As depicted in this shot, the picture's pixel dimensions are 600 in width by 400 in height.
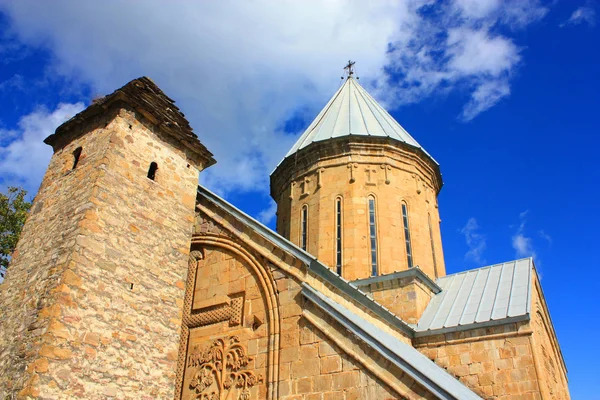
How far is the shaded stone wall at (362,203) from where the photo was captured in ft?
38.9

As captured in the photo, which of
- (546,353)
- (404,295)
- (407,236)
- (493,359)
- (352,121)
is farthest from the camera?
(352,121)

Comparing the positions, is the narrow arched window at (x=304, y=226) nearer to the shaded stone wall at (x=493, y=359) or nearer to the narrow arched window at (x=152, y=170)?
the shaded stone wall at (x=493, y=359)

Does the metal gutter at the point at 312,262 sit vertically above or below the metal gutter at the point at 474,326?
above

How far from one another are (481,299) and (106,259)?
6913 mm

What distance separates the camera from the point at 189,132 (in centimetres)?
884

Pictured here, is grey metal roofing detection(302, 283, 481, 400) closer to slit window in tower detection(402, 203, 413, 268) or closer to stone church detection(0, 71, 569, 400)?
stone church detection(0, 71, 569, 400)

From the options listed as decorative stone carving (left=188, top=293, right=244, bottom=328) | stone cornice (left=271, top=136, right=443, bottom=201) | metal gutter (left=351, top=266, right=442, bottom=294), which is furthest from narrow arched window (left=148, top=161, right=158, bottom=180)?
stone cornice (left=271, top=136, right=443, bottom=201)

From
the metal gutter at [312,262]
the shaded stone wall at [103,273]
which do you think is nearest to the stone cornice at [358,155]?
the metal gutter at [312,262]

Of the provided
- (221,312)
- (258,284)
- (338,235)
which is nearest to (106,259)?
(221,312)

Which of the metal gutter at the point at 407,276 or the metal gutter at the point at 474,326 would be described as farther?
the metal gutter at the point at 407,276

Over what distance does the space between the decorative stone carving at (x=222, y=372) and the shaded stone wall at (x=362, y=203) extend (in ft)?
16.3

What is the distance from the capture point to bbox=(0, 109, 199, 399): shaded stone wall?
18.8ft

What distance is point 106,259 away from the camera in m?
6.57

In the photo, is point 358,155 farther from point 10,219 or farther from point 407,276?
point 10,219
